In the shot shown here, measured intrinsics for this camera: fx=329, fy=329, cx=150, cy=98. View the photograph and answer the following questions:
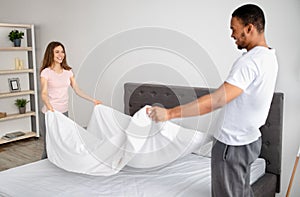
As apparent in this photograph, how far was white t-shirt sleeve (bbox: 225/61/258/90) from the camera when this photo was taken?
1.42 metres

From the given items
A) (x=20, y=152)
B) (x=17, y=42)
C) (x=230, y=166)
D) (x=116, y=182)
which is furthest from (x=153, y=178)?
(x=17, y=42)

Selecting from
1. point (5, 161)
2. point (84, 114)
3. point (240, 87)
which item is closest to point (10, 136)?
point (5, 161)

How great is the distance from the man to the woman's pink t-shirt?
1643 mm

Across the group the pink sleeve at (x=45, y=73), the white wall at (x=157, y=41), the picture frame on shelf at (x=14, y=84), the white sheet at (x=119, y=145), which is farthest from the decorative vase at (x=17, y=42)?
the white sheet at (x=119, y=145)

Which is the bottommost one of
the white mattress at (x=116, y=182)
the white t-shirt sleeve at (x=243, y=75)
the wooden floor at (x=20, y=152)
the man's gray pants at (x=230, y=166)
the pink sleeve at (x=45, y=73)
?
the wooden floor at (x=20, y=152)

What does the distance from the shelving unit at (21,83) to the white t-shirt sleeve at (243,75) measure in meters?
3.54

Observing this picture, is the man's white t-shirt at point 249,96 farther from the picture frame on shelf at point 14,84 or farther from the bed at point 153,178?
the picture frame on shelf at point 14,84

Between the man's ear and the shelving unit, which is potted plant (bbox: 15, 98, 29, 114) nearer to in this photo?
the shelving unit

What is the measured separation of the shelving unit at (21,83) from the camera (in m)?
4.34

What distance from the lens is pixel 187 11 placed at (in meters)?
2.99

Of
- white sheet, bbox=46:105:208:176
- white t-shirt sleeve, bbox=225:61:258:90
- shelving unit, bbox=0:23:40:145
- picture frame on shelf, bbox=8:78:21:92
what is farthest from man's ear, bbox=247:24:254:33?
picture frame on shelf, bbox=8:78:21:92

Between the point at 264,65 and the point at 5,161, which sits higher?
the point at 264,65

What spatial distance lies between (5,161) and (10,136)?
78cm

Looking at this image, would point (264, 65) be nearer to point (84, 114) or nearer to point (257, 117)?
point (257, 117)
